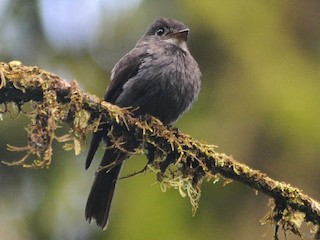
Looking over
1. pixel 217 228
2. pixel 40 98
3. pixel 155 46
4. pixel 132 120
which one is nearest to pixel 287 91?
pixel 217 228

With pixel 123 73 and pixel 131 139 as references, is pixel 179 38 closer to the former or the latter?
pixel 123 73

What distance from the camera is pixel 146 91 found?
5.18 meters

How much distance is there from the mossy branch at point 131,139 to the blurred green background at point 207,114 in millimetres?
1860

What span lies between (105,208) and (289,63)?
2998 millimetres

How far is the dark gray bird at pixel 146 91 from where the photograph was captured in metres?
5.17

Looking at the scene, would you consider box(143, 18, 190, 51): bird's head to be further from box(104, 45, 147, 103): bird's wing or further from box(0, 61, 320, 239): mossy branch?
box(0, 61, 320, 239): mossy branch

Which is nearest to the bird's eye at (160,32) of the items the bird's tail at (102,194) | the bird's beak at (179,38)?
the bird's beak at (179,38)

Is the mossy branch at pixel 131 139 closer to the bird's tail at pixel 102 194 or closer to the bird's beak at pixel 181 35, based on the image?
the bird's tail at pixel 102 194

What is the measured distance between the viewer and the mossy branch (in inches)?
151

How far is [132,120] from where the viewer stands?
14.1ft

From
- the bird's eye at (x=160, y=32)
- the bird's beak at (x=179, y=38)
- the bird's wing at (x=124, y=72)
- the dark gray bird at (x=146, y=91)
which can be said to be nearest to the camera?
the dark gray bird at (x=146, y=91)

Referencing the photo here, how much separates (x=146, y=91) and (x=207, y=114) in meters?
2.11

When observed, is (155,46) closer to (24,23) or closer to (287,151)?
(287,151)

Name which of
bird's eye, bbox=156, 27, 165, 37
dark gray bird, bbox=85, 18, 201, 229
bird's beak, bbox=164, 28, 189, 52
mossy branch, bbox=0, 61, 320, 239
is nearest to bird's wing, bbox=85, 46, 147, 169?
dark gray bird, bbox=85, 18, 201, 229
